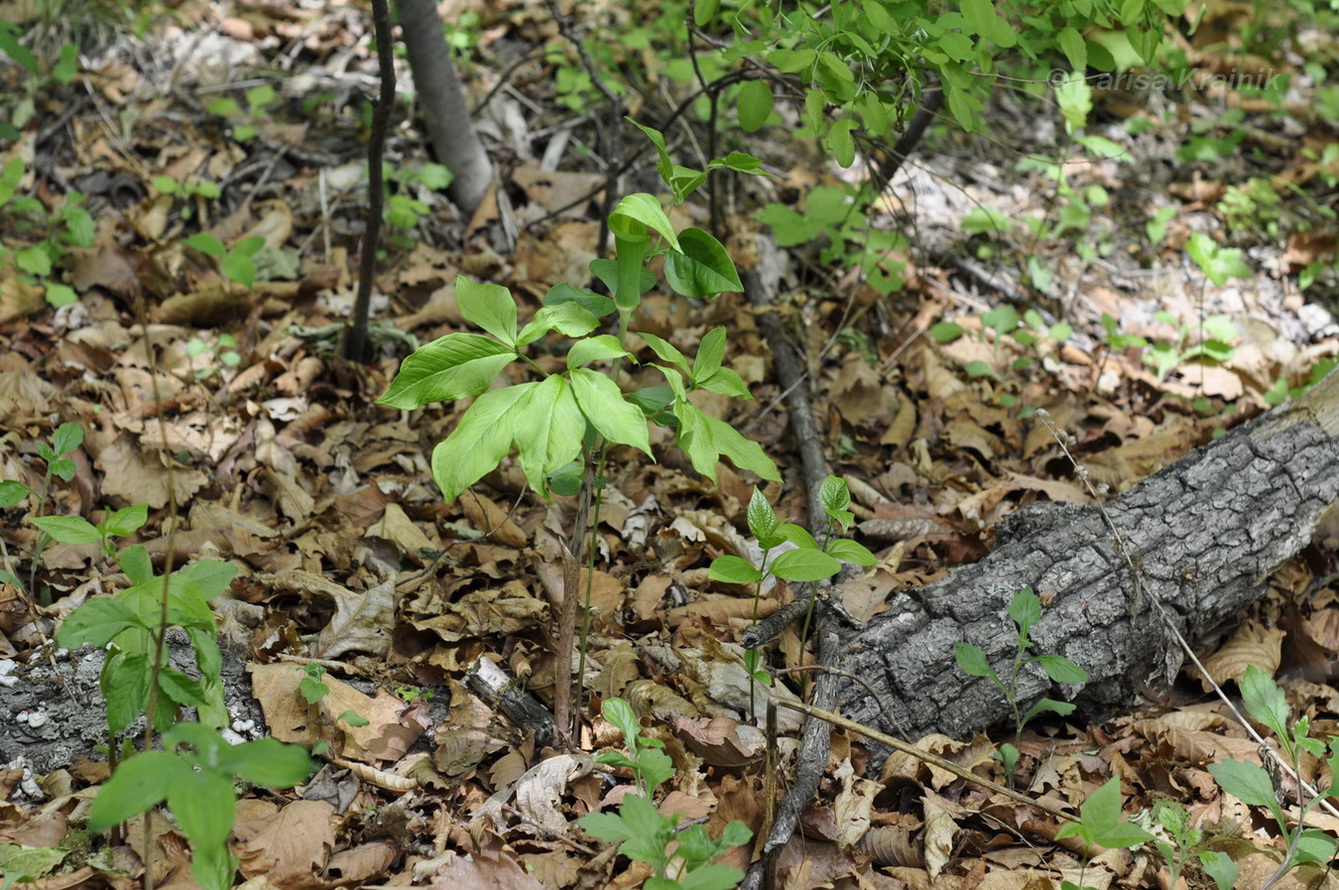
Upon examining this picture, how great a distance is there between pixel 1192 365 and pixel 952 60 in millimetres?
2391

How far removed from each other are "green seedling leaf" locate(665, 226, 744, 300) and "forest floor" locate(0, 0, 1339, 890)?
100 cm

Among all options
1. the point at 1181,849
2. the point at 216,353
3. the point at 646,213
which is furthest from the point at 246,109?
the point at 1181,849

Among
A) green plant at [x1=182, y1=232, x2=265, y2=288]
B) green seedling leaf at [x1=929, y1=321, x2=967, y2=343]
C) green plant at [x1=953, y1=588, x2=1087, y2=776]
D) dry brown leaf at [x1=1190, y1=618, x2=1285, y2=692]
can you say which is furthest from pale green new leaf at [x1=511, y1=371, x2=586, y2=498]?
green seedling leaf at [x1=929, y1=321, x2=967, y2=343]

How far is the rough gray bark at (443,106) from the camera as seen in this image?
355cm

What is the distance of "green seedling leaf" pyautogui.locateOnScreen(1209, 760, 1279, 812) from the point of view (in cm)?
177

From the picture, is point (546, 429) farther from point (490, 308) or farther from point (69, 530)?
point (69, 530)

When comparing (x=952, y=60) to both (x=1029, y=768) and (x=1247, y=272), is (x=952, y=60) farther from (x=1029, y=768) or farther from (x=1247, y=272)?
(x=1247, y=272)

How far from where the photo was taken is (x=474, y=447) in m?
1.44

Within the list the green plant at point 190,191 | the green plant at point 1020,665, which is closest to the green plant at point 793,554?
the green plant at point 1020,665

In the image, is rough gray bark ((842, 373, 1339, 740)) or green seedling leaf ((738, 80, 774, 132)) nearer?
rough gray bark ((842, 373, 1339, 740))

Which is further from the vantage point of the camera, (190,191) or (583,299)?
(190,191)

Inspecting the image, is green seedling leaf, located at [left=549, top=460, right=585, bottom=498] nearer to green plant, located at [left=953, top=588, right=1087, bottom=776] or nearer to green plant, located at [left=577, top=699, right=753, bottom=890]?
green plant, located at [left=577, top=699, right=753, bottom=890]

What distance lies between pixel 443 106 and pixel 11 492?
237cm

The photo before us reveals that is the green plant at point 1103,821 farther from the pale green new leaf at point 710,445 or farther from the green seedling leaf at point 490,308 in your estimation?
the green seedling leaf at point 490,308
